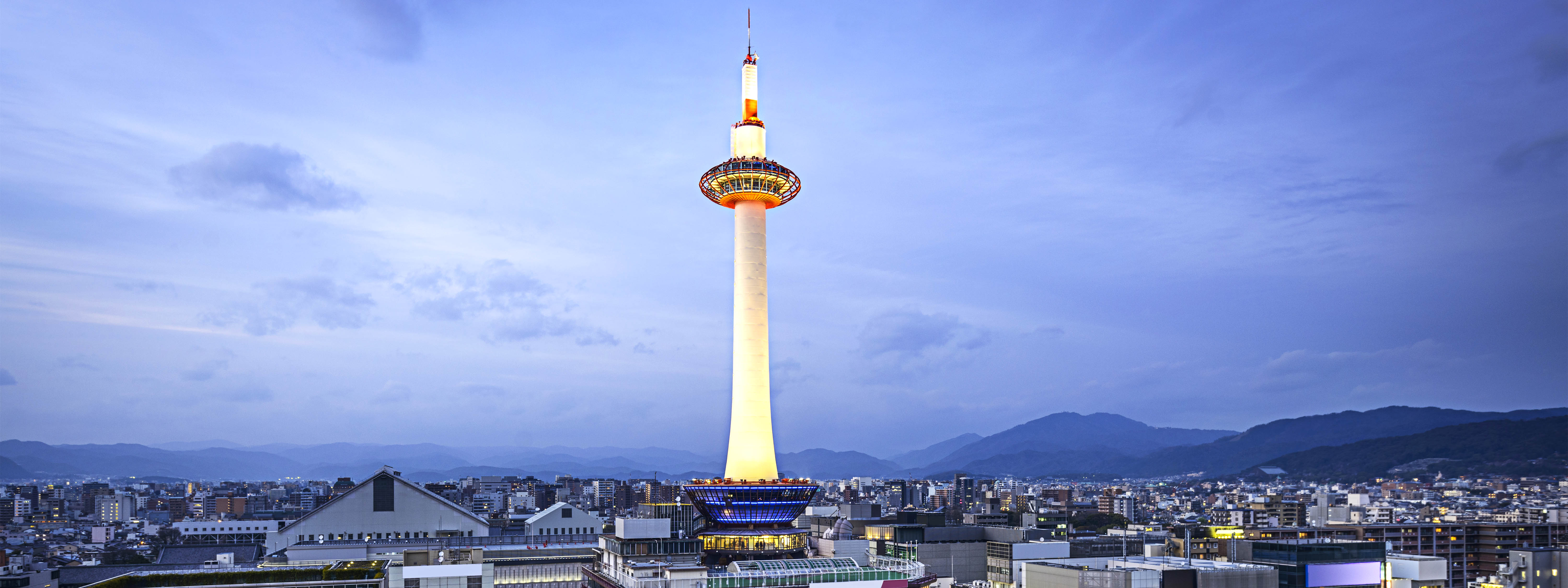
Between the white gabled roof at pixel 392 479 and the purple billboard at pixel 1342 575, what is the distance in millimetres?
81198

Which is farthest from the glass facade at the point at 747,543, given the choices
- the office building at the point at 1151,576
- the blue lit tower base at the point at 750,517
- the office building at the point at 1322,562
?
the office building at the point at 1322,562

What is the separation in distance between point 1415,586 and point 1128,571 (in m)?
52.3

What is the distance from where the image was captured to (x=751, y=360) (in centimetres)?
10681

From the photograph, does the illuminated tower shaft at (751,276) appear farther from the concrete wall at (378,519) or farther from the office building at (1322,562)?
the office building at (1322,562)

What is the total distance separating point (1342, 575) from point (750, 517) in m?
52.0

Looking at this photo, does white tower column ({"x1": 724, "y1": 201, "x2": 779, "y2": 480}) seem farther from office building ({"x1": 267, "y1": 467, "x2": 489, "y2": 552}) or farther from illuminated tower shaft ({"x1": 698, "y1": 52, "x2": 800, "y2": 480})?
office building ({"x1": 267, "y1": 467, "x2": 489, "y2": 552})

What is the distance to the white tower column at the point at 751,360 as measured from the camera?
104m

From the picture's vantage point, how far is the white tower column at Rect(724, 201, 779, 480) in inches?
4109

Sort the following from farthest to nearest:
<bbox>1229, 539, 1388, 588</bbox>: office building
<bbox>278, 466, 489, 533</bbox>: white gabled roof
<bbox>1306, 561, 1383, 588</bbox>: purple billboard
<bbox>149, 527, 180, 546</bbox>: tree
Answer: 1. <bbox>149, 527, 180, 546</bbox>: tree
2. <bbox>278, 466, 489, 533</bbox>: white gabled roof
3. <bbox>1229, 539, 1388, 588</bbox>: office building
4. <bbox>1306, 561, 1383, 588</bbox>: purple billboard

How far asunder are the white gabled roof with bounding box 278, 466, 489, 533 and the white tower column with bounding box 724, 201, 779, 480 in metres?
29.3

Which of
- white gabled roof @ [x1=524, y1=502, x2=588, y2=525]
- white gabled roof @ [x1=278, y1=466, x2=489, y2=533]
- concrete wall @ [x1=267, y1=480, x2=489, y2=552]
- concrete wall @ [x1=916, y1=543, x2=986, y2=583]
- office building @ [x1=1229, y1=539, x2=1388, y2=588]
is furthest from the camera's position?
white gabled roof @ [x1=524, y1=502, x2=588, y2=525]

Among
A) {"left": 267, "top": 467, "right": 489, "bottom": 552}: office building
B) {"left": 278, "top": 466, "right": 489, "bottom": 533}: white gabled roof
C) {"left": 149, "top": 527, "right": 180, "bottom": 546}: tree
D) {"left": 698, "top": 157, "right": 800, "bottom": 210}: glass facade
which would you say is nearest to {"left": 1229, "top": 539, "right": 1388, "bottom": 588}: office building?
{"left": 698, "top": 157, "right": 800, "bottom": 210}: glass facade

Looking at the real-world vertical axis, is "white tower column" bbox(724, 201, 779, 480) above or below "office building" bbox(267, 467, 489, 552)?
above

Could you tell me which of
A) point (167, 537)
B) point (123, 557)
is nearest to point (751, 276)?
point (123, 557)
